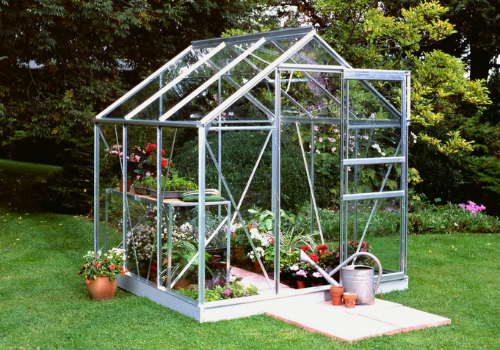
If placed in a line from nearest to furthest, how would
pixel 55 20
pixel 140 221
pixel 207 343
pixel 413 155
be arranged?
pixel 207 343, pixel 140 221, pixel 55 20, pixel 413 155

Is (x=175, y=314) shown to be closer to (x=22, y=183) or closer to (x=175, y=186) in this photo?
(x=175, y=186)

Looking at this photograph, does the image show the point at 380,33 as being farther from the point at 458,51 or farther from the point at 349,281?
the point at 458,51

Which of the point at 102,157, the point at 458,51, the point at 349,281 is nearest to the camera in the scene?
the point at 349,281

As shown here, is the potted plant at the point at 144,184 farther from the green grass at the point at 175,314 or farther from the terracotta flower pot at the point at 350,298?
the terracotta flower pot at the point at 350,298

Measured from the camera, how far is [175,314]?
660 centimetres

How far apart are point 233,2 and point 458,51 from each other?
256 inches

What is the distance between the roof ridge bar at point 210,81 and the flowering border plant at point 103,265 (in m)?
1.73

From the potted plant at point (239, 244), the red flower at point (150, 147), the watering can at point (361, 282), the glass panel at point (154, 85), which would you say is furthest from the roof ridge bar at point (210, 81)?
the watering can at point (361, 282)

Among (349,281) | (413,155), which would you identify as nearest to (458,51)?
(413,155)

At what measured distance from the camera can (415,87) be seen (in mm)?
10680

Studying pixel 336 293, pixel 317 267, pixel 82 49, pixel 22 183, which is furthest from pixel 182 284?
pixel 22 183

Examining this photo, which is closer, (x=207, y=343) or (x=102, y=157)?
(x=207, y=343)

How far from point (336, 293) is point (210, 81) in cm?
265

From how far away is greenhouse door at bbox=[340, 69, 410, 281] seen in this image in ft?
24.5
